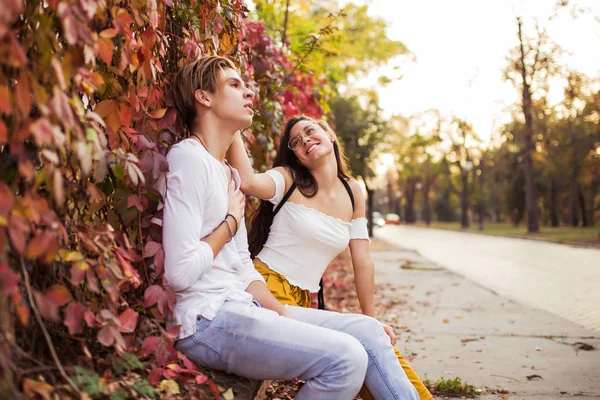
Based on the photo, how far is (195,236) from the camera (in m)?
2.53

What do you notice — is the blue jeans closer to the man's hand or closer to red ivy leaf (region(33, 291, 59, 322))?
the man's hand

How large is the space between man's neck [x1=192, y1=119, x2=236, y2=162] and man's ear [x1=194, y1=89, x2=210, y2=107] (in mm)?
107

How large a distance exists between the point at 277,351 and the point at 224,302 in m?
0.35

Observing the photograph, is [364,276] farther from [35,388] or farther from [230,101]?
[35,388]

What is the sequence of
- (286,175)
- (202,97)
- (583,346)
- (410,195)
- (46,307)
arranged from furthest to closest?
1. (410,195)
2. (583,346)
3. (286,175)
4. (202,97)
5. (46,307)

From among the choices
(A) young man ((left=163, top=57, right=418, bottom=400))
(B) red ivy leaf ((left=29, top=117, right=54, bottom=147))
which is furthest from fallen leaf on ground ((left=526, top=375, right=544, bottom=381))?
(B) red ivy leaf ((left=29, top=117, right=54, bottom=147))

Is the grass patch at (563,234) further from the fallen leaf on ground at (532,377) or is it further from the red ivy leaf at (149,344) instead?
the red ivy leaf at (149,344)

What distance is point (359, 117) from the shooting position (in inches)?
982

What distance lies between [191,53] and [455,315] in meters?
5.50

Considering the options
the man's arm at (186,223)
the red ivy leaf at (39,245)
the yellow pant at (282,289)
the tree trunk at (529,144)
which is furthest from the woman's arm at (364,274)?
the tree trunk at (529,144)

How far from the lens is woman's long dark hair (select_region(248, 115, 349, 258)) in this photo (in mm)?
3955

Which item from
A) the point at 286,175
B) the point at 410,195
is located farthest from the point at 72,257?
the point at 410,195

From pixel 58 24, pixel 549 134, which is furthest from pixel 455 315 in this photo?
pixel 549 134

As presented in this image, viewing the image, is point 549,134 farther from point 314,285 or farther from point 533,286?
point 314,285
